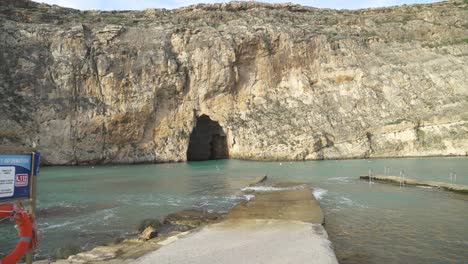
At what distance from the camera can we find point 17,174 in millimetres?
5922

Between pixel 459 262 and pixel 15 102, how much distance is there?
47.4 m

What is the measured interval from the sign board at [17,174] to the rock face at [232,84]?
138ft

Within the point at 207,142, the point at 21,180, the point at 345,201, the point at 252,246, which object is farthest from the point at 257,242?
the point at 207,142

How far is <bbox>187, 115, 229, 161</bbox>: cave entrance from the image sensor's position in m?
61.2

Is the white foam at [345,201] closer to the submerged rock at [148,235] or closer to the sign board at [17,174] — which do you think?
the submerged rock at [148,235]

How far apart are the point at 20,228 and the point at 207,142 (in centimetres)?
Answer: 5644

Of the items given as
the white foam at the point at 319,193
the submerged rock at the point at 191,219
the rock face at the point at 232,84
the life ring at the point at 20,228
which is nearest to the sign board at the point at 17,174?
the life ring at the point at 20,228

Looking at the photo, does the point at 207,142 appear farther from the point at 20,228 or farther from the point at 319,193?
the point at 20,228

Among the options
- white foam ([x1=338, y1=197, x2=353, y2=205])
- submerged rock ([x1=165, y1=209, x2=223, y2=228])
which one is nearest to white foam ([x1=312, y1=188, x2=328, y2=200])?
white foam ([x1=338, y1=197, x2=353, y2=205])

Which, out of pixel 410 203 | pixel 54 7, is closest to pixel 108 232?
pixel 410 203

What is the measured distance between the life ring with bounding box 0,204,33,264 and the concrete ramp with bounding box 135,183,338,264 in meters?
1.86

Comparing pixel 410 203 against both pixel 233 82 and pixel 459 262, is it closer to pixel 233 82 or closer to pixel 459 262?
pixel 459 262

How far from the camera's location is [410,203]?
14820mm

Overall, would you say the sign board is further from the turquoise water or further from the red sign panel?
the turquoise water
